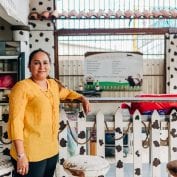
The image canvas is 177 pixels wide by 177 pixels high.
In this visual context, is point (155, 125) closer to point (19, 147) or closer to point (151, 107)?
point (151, 107)

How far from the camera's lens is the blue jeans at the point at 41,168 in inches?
94.3

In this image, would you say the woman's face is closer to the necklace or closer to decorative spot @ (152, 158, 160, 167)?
the necklace

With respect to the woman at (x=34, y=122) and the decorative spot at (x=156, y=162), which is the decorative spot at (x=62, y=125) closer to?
the woman at (x=34, y=122)

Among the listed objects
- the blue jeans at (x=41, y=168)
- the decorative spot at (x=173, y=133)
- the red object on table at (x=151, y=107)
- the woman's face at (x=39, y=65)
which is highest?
the woman's face at (x=39, y=65)

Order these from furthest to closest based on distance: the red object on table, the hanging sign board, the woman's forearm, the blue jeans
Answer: the hanging sign board, the red object on table, the blue jeans, the woman's forearm

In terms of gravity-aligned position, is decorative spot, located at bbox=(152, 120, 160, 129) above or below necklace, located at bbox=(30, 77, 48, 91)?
Result: below

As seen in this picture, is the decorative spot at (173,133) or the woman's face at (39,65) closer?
the woman's face at (39,65)

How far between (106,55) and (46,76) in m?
6.54

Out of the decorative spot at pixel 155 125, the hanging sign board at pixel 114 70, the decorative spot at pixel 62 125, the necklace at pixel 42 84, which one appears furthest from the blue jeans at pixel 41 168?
the hanging sign board at pixel 114 70

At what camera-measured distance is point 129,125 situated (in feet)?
9.18

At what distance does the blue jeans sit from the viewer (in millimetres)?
2395

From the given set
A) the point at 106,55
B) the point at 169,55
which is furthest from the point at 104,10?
the point at 169,55

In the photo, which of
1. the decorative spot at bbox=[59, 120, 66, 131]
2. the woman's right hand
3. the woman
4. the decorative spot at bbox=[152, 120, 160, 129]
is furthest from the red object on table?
the woman's right hand

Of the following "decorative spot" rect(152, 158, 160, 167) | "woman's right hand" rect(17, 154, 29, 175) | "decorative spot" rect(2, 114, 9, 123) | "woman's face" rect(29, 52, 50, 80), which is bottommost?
"decorative spot" rect(152, 158, 160, 167)
